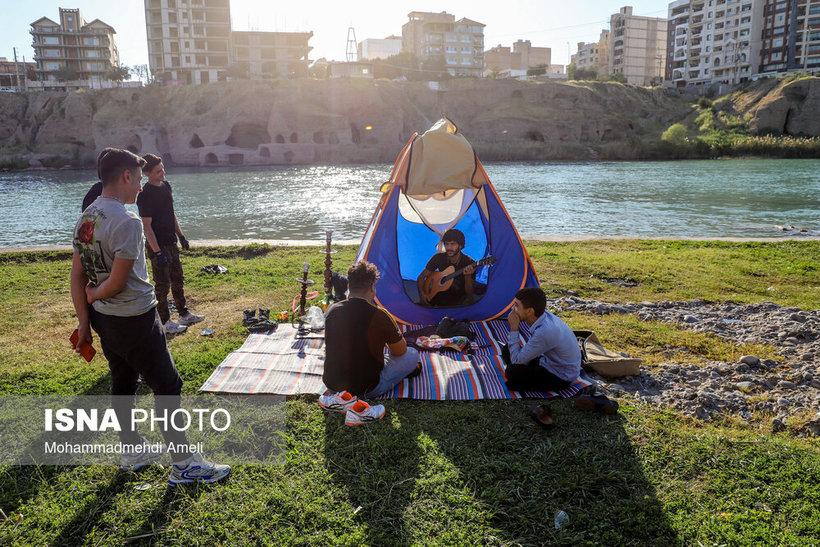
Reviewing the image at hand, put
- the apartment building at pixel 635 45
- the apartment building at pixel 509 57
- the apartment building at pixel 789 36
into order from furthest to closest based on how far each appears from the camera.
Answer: the apartment building at pixel 509 57, the apartment building at pixel 635 45, the apartment building at pixel 789 36

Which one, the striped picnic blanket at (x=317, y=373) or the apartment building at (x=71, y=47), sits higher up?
the apartment building at (x=71, y=47)

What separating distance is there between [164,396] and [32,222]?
20655 mm

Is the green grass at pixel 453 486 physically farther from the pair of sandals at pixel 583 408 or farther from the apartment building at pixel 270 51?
the apartment building at pixel 270 51

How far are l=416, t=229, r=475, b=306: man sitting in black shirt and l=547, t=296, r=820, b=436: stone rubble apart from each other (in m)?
1.82

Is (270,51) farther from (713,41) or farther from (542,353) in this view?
(542,353)

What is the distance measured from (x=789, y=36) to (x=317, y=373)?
79.1 meters

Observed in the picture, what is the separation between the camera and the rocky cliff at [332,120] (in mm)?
49812

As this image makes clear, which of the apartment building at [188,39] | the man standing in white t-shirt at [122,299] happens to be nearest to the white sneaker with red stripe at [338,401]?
the man standing in white t-shirt at [122,299]

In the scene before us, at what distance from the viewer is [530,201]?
2397 centimetres

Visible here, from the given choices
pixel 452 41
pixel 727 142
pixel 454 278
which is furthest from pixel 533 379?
pixel 452 41

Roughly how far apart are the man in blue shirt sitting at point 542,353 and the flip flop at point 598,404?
319 mm

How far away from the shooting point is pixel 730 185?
94.2 feet

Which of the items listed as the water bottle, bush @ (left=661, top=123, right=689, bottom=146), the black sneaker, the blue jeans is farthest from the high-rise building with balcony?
the water bottle

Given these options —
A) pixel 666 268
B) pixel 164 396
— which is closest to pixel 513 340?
pixel 164 396
